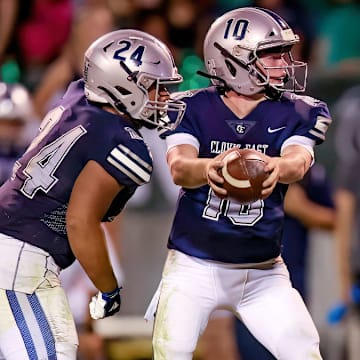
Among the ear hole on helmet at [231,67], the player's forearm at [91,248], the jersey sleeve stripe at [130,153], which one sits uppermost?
the ear hole on helmet at [231,67]

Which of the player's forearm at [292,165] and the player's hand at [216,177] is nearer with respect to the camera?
the player's hand at [216,177]

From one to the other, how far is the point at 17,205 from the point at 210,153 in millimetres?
707

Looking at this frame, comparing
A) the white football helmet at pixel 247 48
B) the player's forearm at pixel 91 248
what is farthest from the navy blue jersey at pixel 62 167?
the white football helmet at pixel 247 48

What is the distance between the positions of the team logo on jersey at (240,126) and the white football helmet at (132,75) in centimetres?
18

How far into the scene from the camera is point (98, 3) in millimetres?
8344

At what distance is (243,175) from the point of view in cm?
450

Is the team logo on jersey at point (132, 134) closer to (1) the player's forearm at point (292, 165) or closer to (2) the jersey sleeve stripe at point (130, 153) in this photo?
(2) the jersey sleeve stripe at point (130, 153)

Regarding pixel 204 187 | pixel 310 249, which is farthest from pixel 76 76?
pixel 204 187

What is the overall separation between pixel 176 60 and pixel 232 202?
355 cm

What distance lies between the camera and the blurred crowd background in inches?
301

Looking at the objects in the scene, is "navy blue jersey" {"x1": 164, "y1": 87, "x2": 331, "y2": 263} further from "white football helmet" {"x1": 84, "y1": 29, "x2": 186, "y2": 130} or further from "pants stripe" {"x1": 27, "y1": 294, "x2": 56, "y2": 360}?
→ "pants stripe" {"x1": 27, "y1": 294, "x2": 56, "y2": 360}

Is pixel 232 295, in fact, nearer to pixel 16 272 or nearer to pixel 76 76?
pixel 16 272

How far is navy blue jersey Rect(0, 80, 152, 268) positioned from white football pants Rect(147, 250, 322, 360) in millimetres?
362

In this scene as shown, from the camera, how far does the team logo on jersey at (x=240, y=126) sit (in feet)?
15.9
